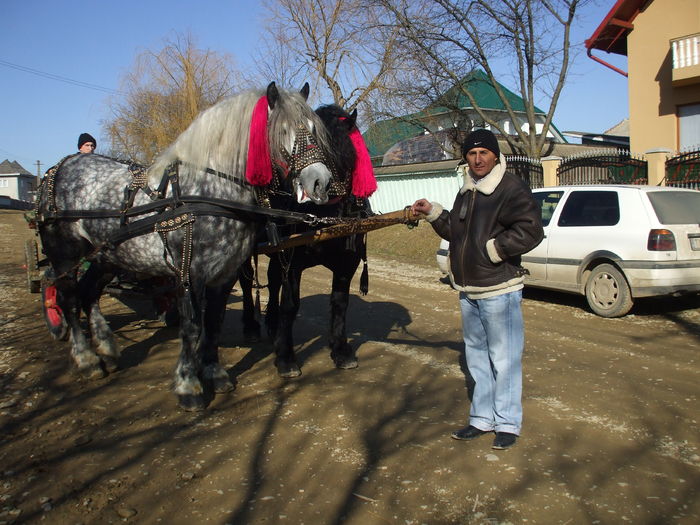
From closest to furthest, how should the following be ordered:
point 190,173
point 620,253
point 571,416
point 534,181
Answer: point 571,416 < point 190,173 < point 620,253 < point 534,181

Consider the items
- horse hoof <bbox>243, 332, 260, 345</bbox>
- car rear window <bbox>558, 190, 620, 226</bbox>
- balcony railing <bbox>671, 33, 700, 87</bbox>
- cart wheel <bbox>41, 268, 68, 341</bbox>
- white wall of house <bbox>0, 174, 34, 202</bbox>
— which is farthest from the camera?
white wall of house <bbox>0, 174, 34, 202</bbox>

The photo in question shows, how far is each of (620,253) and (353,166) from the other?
4.39 meters

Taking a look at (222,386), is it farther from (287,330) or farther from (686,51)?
(686,51)

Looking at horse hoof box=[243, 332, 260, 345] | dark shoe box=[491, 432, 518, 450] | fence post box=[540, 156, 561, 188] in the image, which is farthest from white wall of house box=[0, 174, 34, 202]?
dark shoe box=[491, 432, 518, 450]

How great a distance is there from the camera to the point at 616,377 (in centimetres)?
532

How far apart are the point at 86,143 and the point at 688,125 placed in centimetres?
1884

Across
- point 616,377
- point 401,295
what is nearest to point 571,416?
point 616,377

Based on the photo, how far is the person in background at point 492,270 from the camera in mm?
3688

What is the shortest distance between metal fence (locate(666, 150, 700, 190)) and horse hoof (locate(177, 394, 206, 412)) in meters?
13.7

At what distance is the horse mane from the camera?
4.54 metres

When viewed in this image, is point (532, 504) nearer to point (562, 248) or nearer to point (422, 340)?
point (422, 340)

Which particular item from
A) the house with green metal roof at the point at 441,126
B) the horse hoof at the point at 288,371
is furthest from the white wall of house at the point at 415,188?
the horse hoof at the point at 288,371

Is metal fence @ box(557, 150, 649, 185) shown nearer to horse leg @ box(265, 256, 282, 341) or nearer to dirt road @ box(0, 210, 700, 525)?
dirt road @ box(0, 210, 700, 525)

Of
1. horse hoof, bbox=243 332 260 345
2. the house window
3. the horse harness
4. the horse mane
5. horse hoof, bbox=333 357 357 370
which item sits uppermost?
the house window
